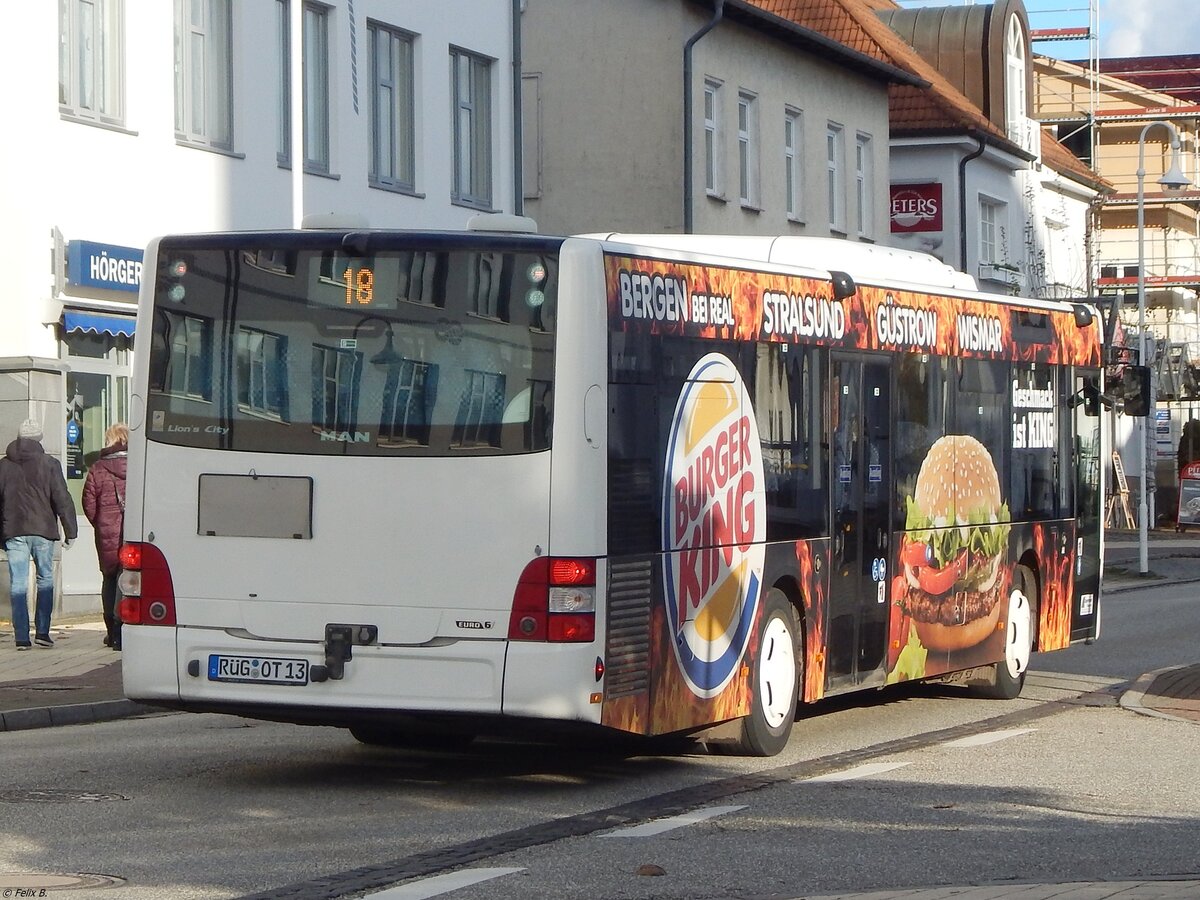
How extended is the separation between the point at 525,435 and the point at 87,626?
12354 mm

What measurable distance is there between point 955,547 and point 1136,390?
426 cm

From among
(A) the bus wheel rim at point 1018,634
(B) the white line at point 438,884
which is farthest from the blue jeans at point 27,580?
(B) the white line at point 438,884

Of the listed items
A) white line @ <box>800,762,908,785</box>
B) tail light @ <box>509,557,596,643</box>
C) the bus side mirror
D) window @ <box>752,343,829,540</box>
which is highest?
the bus side mirror

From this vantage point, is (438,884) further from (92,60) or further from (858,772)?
(92,60)

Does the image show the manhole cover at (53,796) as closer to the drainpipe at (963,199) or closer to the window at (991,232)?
the drainpipe at (963,199)

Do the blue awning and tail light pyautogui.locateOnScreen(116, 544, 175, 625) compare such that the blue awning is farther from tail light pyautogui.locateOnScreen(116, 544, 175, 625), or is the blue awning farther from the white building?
tail light pyautogui.locateOnScreen(116, 544, 175, 625)

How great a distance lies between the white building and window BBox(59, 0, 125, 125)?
0.06ft

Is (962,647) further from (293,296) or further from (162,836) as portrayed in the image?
(162,836)

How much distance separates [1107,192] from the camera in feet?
211

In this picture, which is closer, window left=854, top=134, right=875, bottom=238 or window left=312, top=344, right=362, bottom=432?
window left=312, top=344, right=362, bottom=432

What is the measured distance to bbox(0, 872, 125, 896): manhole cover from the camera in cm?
802

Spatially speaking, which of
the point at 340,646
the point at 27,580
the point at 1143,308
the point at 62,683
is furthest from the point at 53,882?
the point at 1143,308

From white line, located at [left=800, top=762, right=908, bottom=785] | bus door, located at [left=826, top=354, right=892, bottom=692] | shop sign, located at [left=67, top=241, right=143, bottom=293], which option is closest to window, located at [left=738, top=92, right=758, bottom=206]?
shop sign, located at [left=67, top=241, right=143, bottom=293]

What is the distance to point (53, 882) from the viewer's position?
26.9ft
